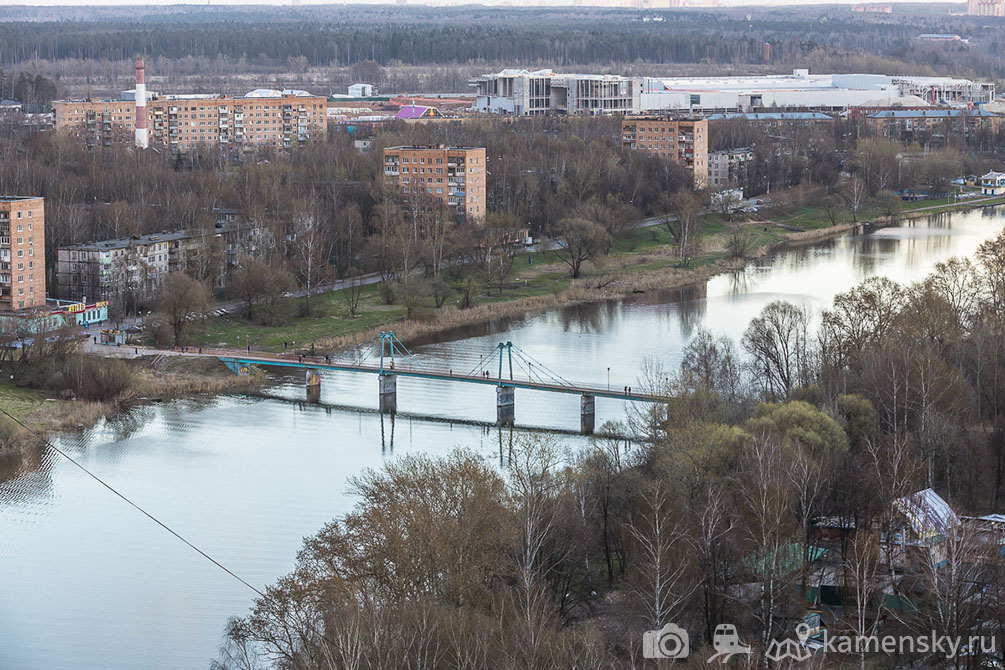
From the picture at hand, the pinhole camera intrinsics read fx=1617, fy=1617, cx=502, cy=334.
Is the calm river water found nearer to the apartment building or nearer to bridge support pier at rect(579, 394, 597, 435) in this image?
bridge support pier at rect(579, 394, 597, 435)

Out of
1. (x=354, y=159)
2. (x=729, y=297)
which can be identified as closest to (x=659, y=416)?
(x=729, y=297)

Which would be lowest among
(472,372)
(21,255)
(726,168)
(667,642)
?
(667,642)

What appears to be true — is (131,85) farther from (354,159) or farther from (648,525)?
(648,525)

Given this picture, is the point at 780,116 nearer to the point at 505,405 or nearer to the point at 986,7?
the point at 505,405

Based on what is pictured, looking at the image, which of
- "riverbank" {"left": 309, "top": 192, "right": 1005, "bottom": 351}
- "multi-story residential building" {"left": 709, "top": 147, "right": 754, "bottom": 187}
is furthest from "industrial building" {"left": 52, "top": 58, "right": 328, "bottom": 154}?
"riverbank" {"left": 309, "top": 192, "right": 1005, "bottom": 351}

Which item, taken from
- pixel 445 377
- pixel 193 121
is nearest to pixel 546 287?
pixel 445 377

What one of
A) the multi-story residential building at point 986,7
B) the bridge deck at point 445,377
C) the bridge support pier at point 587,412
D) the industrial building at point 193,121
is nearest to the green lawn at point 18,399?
the bridge deck at point 445,377

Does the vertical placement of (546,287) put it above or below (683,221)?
below
